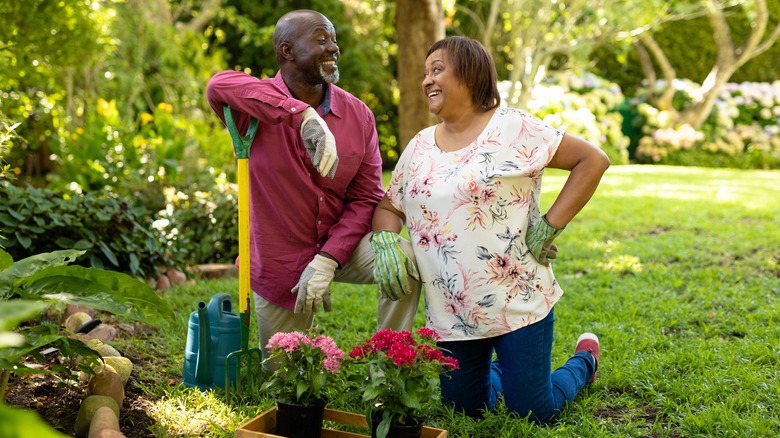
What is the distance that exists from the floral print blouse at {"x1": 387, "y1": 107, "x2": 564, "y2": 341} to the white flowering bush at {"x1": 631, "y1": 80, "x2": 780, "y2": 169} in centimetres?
1125

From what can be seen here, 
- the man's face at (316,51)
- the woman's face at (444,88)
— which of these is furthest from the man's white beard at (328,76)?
the woman's face at (444,88)

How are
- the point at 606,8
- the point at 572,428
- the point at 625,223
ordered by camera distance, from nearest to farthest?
the point at 572,428
the point at 625,223
the point at 606,8

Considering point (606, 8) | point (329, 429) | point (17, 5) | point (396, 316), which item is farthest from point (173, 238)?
point (606, 8)

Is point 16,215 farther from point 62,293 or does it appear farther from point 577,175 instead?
point 577,175

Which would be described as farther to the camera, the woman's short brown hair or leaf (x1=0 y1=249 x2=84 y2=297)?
the woman's short brown hair

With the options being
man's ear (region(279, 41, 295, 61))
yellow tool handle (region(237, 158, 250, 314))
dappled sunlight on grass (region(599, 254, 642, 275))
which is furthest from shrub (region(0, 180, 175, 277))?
dappled sunlight on grass (region(599, 254, 642, 275))

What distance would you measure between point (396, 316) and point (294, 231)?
483mm

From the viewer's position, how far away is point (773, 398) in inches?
104

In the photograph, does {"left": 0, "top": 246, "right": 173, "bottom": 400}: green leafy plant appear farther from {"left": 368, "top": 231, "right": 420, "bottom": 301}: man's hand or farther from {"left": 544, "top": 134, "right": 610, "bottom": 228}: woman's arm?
{"left": 544, "top": 134, "right": 610, "bottom": 228}: woman's arm

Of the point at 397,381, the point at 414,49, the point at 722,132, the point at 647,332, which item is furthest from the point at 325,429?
the point at 722,132

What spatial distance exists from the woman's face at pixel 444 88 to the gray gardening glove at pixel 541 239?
0.48 metres

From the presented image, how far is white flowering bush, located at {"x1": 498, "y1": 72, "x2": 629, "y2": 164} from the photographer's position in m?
11.4

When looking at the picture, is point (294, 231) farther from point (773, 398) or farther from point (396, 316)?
point (773, 398)

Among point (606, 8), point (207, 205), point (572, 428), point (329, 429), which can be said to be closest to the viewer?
point (329, 429)
